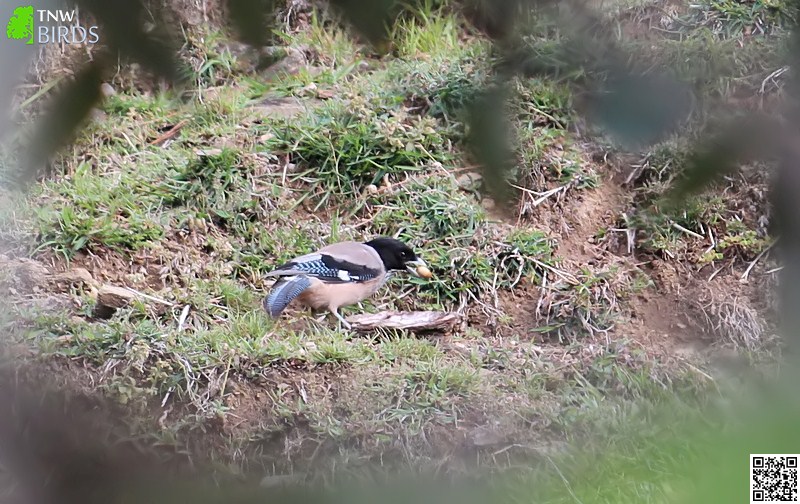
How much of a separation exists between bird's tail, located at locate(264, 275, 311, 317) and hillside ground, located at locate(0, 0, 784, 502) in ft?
0.19

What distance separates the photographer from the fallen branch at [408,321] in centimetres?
364

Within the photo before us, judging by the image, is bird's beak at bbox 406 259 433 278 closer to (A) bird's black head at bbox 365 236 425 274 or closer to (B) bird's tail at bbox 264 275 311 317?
(A) bird's black head at bbox 365 236 425 274

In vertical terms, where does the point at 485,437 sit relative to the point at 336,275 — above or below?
below

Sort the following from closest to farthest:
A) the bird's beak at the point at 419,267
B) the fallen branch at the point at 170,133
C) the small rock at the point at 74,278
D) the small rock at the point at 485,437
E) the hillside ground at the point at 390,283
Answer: the small rock at the point at 485,437
the hillside ground at the point at 390,283
the small rock at the point at 74,278
the bird's beak at the point at 419,267
the fallen branch at the point at 170,133

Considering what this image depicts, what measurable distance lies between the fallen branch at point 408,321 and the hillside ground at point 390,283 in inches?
1.9

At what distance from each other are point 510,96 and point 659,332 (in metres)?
2.87

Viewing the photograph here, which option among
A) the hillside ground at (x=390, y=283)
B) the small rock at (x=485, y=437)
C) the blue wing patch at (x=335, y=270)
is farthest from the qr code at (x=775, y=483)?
the blue wing patch at (x=335, y=270)

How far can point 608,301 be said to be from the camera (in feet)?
12.3

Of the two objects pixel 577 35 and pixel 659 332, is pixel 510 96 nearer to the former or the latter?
pixel 577 35

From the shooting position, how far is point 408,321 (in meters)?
3.67

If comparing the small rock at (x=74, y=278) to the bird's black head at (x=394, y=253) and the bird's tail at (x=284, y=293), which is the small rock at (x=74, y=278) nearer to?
the bird's tail at (x=284, y=293)

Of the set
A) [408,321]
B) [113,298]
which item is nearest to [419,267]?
[408,321]

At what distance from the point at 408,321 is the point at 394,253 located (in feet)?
0.93

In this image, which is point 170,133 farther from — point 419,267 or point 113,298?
point 419,267
